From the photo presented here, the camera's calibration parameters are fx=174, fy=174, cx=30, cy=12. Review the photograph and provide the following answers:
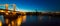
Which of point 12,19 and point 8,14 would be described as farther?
point 12,19

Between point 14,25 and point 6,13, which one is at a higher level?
point 6,13

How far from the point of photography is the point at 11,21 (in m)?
11.6

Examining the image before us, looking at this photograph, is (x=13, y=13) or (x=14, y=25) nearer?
(x=13, y=13)

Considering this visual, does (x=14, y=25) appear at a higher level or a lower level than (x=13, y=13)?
lower

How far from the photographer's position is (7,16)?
34.2 feet

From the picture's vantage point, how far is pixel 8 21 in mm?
11188

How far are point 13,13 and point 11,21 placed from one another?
1.59 metres

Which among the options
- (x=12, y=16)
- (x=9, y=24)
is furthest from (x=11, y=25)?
(x=12, y=16)

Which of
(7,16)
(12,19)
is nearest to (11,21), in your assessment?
(12,19)

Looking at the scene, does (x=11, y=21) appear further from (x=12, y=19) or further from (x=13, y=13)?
(x=13, y=13)

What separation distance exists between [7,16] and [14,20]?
1.08 meters

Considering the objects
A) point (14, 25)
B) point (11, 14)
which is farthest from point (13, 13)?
point (14, 25)

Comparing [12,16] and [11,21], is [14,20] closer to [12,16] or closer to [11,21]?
[11,21]

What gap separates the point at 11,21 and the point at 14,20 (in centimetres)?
31
